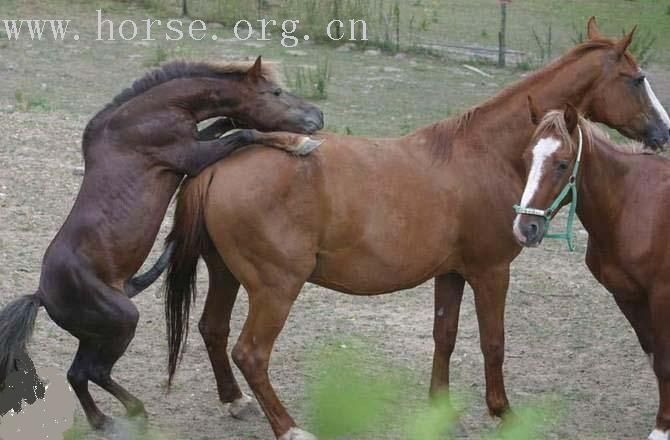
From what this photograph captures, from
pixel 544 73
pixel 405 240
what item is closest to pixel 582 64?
pixel 544 73

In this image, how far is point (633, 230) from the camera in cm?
556

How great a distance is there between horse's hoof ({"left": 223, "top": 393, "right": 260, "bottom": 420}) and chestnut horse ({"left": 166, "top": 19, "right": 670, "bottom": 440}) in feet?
0.06

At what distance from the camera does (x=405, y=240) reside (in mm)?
5527

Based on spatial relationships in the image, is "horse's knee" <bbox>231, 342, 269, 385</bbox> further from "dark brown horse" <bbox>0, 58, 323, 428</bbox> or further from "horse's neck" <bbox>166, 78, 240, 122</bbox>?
"horse's neck" <bbox>166, 78, 240, 122</bbox>

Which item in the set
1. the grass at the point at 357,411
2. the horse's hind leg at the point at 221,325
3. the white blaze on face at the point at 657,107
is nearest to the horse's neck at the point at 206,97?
the horse's hind leg at the point at 221,325

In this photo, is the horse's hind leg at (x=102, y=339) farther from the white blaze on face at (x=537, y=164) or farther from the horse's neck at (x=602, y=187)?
the horse's neck at (x=602, y=187)

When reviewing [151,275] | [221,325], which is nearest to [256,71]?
[151,275]

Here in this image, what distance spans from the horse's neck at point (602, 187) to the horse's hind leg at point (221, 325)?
1675 mm

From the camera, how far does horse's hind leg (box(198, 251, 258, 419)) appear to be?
18.7 feet

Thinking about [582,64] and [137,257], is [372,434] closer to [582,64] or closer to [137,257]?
[137,257]

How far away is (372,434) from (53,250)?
1.64 metres

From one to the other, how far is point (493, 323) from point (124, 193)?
181 centimetres

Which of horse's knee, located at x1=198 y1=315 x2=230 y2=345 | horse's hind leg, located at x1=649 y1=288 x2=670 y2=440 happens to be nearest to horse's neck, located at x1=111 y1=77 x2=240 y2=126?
horse's knee, located at x1=198 y1=315 x2=230 y2=345

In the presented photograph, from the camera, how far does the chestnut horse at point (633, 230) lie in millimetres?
5508
